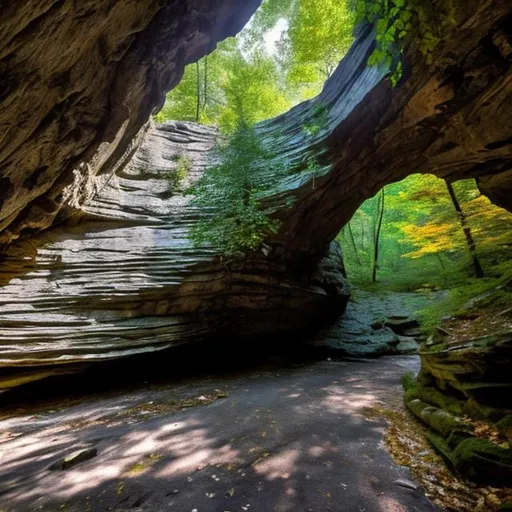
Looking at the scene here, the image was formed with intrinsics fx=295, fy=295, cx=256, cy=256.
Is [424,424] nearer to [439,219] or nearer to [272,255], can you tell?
[272,255]

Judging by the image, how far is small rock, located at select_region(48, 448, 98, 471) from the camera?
4.18m

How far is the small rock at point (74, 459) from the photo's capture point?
165 inches

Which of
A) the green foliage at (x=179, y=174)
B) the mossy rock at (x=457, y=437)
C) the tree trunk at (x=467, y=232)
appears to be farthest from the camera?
the green foliage at (x=179, y=174)

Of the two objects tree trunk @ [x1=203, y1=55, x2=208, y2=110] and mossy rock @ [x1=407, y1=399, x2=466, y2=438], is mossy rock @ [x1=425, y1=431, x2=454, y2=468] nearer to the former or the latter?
mossy rock @ [x1=407, y1=399, x2=466, y2=438]

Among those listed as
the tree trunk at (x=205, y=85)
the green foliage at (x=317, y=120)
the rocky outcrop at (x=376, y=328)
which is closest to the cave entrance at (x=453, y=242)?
the rocky outcrop at (x=376, y=328)

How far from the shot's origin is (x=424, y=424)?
16.4 ft

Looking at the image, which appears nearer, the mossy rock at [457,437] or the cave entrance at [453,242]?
the mossy rock at [457,437]

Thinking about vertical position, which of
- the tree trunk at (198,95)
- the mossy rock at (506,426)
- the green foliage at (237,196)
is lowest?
the mossy rock at (506,426)

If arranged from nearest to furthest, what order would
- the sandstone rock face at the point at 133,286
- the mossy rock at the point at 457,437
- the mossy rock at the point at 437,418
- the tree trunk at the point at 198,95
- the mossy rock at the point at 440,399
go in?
the mossy rock at the point at 457,437 → the mossy rock at the point at 437,418 → the mossy rock at the point at 440,399 → the sandstone rock face at the point at 133,286 → the tree trunk at the point at 198,95

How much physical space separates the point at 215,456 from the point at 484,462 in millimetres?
3286

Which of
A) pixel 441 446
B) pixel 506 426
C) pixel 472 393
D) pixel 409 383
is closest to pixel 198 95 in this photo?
pixel 409 383

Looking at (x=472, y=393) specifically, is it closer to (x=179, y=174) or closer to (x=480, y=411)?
(x=480, y=411)

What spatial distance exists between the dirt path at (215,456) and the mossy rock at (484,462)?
68cm

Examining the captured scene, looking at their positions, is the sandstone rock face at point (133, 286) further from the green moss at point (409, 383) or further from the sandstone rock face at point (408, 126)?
the green moss at point (409, 383)
